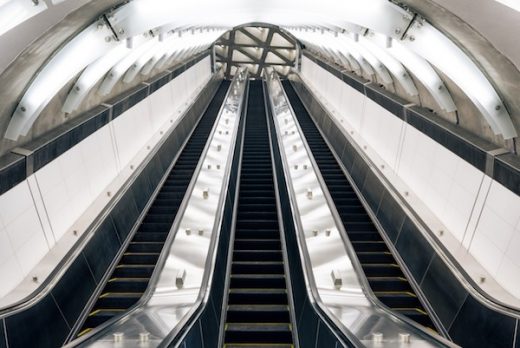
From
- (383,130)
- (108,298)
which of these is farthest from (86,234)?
(383,130)

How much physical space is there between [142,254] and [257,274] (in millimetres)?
1632

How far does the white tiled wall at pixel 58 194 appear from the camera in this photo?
4129 millimetres

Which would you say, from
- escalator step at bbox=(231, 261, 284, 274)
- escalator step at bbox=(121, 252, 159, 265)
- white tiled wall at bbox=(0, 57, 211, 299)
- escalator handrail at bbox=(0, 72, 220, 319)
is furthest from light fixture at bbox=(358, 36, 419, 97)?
escalator step at bbox=(121, 252, 159, 265)

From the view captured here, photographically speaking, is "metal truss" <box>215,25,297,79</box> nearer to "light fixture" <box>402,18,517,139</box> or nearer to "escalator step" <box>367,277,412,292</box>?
"escalator step" <box>367,277,412,292</box>

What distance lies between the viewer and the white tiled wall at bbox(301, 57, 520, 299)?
13.6ft

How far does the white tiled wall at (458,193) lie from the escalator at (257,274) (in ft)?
7.41

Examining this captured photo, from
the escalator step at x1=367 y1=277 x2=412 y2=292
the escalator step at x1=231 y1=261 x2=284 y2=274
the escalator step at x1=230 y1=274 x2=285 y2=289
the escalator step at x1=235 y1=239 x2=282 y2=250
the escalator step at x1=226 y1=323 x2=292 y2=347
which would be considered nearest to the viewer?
the escalator step at x1=226 y1=323 x2=292 y2=347

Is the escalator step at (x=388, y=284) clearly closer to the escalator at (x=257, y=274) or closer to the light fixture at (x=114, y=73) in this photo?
the escalator at (x=257, y=274)

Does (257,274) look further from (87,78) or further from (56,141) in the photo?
(87,78)

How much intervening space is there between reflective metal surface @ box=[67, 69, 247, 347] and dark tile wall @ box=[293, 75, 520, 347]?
248cm

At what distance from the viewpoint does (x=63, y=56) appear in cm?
382

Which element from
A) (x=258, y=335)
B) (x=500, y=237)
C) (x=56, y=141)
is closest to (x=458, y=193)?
(x=500, y=237)

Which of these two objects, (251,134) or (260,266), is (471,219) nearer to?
(260,266)

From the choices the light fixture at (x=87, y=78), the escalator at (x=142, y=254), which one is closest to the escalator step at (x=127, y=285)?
the escalator at (x=142, y=254)
